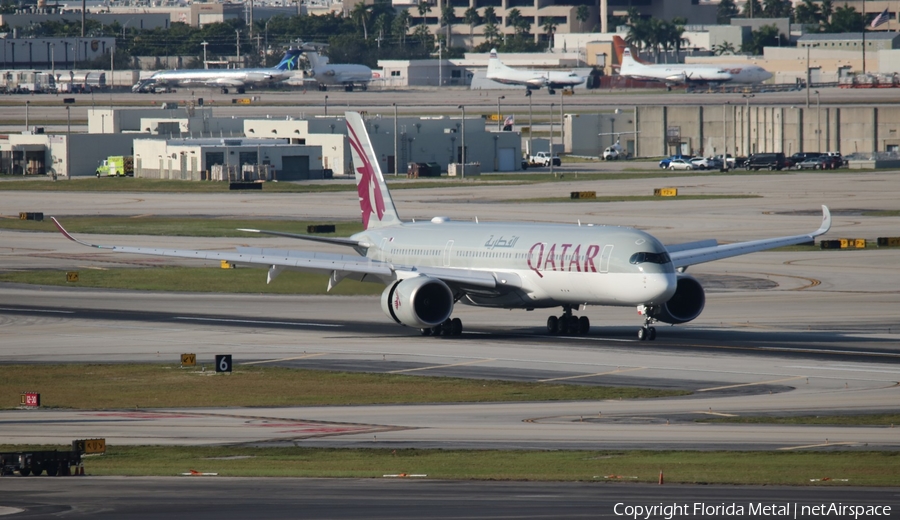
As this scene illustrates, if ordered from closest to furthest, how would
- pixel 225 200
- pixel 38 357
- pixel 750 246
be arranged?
pixel 38 357, pixel 750 246, pixel 225 200

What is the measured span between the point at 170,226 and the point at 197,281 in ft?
99.9

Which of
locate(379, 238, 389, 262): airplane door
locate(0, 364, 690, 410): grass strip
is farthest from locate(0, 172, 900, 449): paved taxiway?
locate(379, 238, 389, 262): airplane door

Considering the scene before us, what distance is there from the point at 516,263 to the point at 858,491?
99.2ft

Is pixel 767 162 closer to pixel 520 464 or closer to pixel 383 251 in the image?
pixel 383 251

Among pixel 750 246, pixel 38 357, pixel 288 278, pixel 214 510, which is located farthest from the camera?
pixel 288 278

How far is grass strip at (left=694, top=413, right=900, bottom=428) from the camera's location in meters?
37.5

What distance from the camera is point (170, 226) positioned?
350 ft

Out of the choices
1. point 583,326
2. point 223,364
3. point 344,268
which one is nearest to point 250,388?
point 223,364

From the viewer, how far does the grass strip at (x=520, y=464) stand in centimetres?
2925

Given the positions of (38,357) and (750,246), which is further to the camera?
(750,246)

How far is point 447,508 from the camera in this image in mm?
24344

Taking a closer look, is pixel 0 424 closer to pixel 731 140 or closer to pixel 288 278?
pixel 288 278

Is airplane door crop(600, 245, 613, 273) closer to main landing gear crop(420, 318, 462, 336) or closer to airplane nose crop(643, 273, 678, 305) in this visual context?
airplane nose crop(643, 273, 678, 305)

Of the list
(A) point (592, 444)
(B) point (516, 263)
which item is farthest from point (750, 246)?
(A) point (592, 444)
